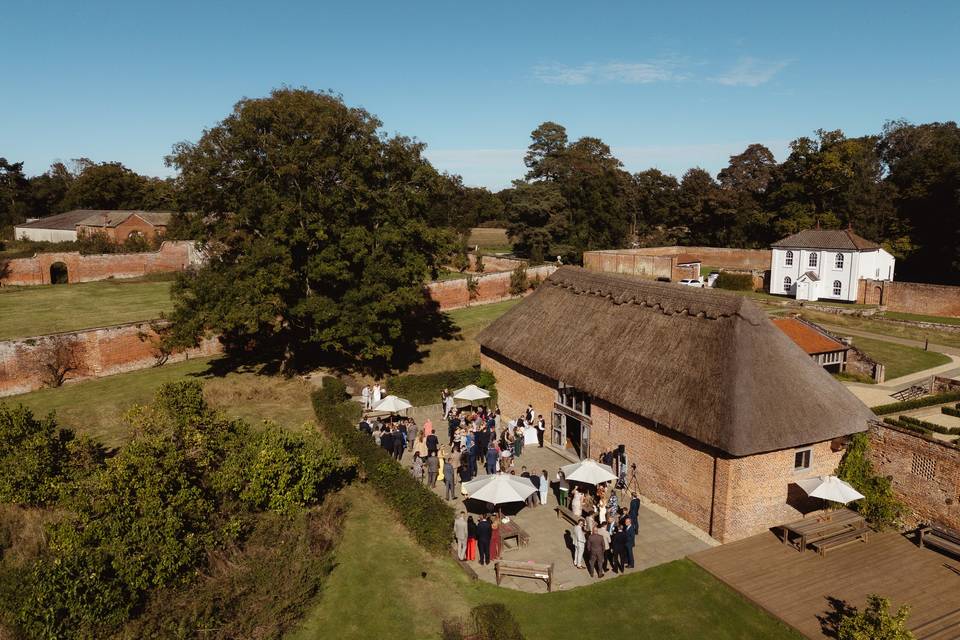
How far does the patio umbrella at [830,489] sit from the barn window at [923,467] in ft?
6.13

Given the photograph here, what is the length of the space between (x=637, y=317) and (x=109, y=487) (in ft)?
52.5

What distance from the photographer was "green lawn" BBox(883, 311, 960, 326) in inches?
1769

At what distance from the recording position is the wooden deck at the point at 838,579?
13336 mm

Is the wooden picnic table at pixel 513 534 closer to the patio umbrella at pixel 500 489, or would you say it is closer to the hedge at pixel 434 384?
the patio umbrella at pixel 500 489

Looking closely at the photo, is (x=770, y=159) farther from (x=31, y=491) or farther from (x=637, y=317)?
(x=31, y=491)

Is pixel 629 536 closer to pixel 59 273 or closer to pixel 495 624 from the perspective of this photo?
pixel 495 624

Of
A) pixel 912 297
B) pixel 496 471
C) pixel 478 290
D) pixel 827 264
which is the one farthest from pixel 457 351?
pixel 912 297

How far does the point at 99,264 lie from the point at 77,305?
13.0m

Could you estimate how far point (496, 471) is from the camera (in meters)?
20.2

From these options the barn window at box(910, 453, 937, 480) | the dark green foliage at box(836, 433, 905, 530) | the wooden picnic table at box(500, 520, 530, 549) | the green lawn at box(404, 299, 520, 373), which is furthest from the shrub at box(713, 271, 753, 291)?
the wooden picnic table at box(500, 520, 530, 549)

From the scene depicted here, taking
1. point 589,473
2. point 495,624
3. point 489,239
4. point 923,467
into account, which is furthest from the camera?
point 489,239

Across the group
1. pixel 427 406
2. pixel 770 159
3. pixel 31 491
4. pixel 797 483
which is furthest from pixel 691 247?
pixel 31 491

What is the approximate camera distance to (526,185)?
70875 millimetres

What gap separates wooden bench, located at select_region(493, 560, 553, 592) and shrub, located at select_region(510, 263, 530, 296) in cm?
3860
